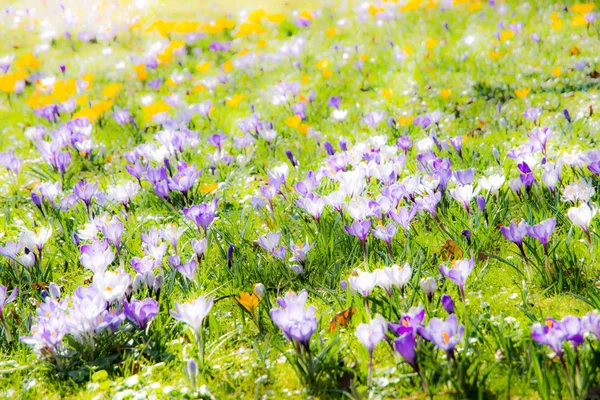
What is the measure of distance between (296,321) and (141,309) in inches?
26.9

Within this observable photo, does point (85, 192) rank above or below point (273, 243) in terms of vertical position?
above

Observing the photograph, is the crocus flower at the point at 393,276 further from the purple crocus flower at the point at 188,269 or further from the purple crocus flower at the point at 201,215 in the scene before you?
the purple crocus flower at the point at 201,215

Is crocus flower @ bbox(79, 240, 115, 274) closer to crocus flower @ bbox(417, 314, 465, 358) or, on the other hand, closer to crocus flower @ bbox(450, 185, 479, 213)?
crocus flower @ bbox(417, 314, 465, 358)

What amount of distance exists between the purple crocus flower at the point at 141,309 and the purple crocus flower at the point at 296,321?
552mm

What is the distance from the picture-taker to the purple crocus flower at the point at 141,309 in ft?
7.30

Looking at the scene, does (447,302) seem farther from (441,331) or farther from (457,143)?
(457,143)

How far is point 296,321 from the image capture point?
192 centimetres

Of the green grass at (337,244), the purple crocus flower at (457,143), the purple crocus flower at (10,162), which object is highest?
the purple crocus flower at (10,162)

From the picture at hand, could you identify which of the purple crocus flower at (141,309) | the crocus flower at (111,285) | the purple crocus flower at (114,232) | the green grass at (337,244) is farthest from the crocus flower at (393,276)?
the purple crocus flower at (114,232)

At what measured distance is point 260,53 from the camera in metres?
7.25

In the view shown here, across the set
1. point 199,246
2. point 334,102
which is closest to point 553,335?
point 199,246

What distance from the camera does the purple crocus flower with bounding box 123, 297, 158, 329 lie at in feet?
7.30

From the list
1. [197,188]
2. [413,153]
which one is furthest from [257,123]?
[413,153]

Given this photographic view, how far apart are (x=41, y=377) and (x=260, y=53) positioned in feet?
18.6
